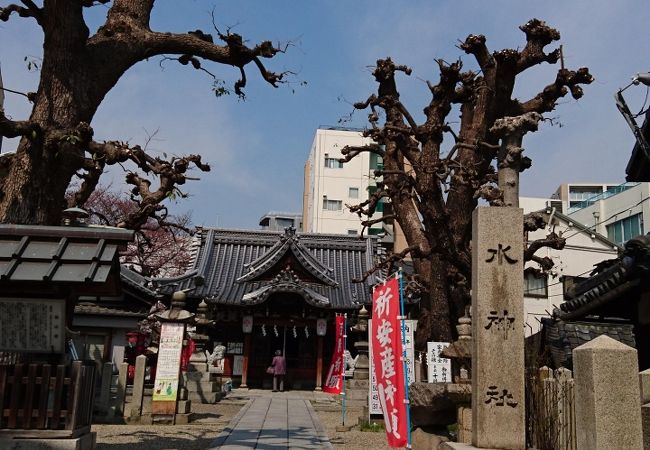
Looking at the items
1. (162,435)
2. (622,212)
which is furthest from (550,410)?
(622,212)

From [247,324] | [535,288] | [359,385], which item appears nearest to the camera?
[359,385]

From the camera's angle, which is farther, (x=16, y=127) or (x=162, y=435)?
(x=162, y=435)

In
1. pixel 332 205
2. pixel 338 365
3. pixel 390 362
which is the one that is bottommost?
pixel 338 365

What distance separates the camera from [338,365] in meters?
20.9

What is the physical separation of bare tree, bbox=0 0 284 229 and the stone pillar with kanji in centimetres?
396

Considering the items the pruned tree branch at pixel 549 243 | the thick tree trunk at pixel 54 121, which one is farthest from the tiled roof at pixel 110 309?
the pruned tree branch at pixel 549 243

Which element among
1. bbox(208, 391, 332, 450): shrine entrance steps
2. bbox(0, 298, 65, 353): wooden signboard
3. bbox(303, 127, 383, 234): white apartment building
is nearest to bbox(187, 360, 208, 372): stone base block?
bbox(208, 391, 332, 450): shrine entrance steps

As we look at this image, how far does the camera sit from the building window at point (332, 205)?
170ft

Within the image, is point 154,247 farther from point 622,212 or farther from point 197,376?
point 622,212

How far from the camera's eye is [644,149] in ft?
36.3

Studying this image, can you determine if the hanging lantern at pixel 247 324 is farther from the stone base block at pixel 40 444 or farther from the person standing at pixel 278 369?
the stone base block at pixel 40 444

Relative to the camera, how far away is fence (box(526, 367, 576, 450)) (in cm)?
617

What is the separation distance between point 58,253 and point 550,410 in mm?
5662

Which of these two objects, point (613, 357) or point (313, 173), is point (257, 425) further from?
point (313, 173)
